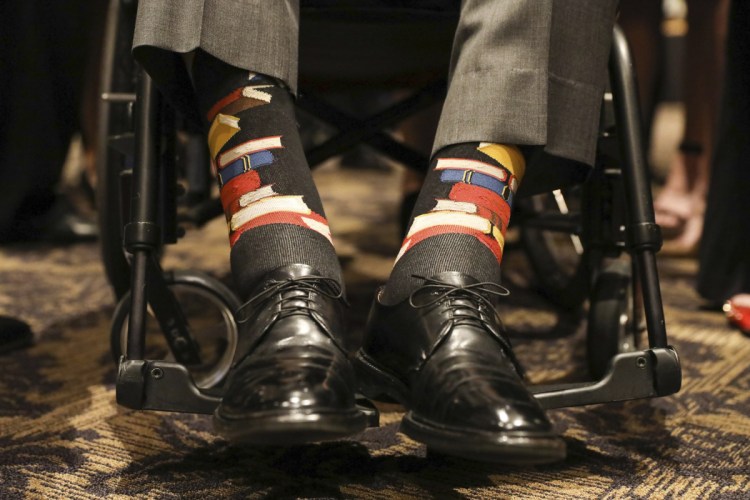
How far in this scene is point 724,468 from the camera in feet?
2.26

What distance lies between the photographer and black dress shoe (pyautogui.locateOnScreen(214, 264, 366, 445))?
0.52m

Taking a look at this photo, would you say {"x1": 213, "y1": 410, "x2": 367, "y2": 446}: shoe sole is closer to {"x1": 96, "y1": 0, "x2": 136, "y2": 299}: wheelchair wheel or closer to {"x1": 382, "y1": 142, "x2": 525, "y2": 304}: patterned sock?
{"x1": 382, "y1": 142, "x2": 525, "y2": 304}: patterned sock

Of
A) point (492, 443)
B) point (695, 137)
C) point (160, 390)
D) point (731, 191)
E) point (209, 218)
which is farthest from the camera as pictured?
point (695, 137)

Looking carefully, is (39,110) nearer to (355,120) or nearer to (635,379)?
(355,120)

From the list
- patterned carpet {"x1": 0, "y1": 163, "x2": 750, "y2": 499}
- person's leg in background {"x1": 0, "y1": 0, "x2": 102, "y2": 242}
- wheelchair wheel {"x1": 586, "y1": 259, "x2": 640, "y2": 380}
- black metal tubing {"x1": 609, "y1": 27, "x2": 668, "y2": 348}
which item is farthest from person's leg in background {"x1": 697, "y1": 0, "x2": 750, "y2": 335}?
person's leg in background {"x1": 0, "y1": 0, "x2": 102, "y2": 242}

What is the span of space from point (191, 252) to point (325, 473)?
1101mm

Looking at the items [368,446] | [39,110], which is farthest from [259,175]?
[39,110]

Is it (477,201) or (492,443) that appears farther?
(477,201)

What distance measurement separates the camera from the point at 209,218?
1.00 m

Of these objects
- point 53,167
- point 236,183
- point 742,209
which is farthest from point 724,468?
point 53,167

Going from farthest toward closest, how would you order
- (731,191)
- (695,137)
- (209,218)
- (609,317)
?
(695,137) → (731,191) → (209,218) → (609,317)

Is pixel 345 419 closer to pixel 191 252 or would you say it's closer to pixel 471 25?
pixel 471 25

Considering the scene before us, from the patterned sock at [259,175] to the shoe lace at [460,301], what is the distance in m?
0.07

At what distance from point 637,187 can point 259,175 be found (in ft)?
1.10
